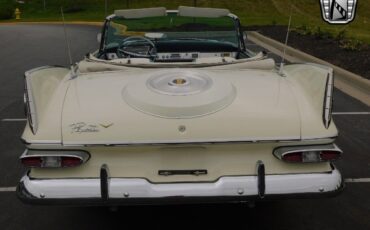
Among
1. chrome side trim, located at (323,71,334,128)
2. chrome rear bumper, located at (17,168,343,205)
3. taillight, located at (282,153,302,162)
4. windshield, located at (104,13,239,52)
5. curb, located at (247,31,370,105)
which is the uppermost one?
windshield, located at (104,13,239,52)

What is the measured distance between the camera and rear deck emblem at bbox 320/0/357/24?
65.6 ft

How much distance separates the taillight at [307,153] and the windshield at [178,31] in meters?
2.26

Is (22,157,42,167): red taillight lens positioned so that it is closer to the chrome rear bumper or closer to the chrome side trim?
the chrome rear bumper

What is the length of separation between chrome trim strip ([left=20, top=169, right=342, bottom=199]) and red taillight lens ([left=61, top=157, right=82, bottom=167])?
0.31ft

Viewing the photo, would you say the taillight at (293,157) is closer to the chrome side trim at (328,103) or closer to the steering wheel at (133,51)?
the chrome side trim at (328,103)

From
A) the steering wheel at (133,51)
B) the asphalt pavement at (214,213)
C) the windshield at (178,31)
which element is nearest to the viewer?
the asphalt pavement at (214,213)

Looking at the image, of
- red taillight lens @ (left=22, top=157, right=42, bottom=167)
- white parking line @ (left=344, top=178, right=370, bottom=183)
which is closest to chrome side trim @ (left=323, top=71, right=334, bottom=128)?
white parking line @ (left=344, top=178, right=370, bottom=183)

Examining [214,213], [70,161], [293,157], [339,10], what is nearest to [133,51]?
[214,213]

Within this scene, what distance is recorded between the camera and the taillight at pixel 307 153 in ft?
10.3

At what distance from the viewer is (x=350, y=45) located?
12062 millimetres

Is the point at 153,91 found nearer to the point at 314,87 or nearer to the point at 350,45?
the point at 314,87

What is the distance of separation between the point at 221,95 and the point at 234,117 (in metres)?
0.24

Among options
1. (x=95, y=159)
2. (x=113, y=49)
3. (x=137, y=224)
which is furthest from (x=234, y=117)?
(x=113, y=49)

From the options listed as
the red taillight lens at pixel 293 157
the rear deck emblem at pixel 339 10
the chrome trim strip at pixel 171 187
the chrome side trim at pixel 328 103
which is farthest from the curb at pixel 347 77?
the rear deck emblem at pixel 339 10
